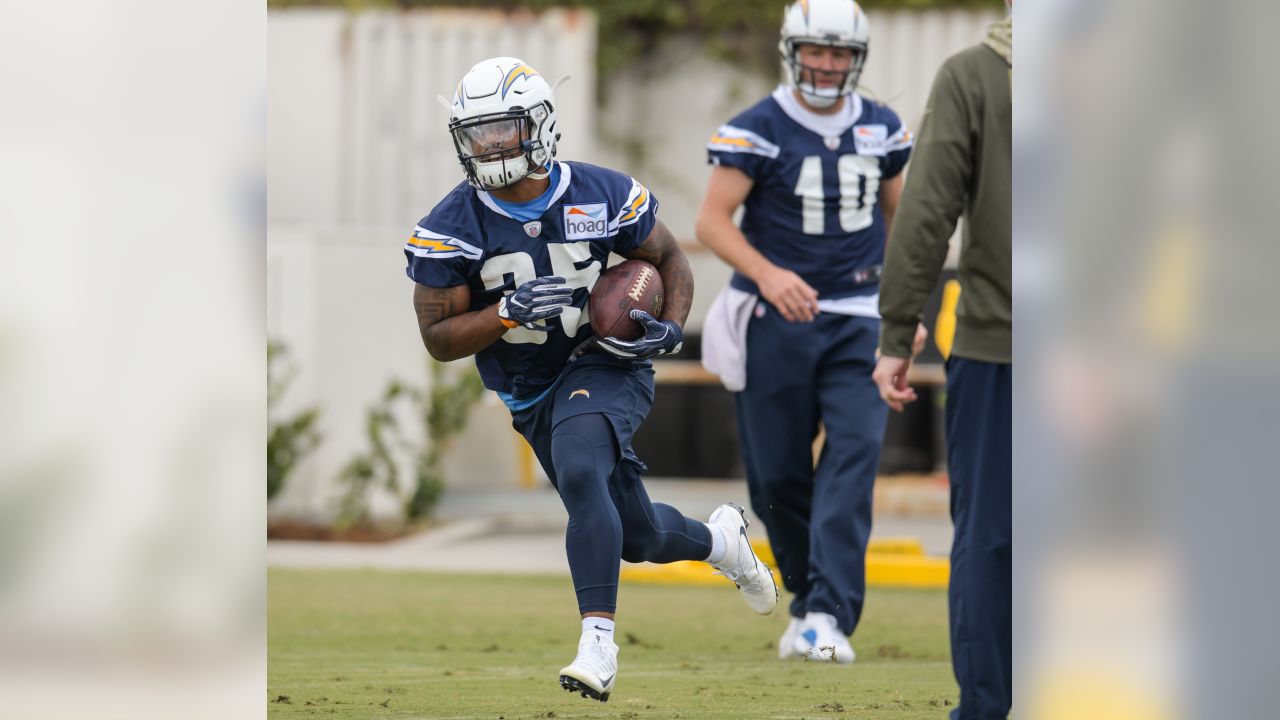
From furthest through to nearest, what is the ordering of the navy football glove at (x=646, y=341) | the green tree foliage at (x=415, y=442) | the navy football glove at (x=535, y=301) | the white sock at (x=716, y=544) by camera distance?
the green tree foliage at (x=415, y=442)
the white sock at (x=716, y=544)
the navy football glove at (x=646, y=341)
the navy football glove at (x=535, y=301)

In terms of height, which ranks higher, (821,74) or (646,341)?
(821,74)

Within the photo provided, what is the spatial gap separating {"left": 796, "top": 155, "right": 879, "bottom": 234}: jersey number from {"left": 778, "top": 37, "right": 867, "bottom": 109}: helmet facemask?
217 millimetres

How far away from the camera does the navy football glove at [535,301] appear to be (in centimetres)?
453

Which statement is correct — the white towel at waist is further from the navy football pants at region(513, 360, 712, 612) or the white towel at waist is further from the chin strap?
the chin strap

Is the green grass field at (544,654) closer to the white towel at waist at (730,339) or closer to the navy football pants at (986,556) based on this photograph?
the navy football pants at (986,556)

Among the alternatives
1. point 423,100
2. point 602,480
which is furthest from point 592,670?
point 423,100

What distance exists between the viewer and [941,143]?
433 cm

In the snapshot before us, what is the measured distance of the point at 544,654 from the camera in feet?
20.8

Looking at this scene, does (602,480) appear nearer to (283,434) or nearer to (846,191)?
(846,191)

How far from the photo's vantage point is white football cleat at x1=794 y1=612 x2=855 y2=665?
592cm

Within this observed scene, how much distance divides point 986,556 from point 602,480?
1.02 m

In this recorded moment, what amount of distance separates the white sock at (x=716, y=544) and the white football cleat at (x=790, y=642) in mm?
847

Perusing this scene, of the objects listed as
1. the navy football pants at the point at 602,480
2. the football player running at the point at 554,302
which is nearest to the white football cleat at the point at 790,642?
the navy football pants at the point at 602,480

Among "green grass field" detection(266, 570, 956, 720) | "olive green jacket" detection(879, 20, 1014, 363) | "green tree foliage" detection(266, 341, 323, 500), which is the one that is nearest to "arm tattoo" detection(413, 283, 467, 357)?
"green grass field" detection(266, 570, 956, 720)
